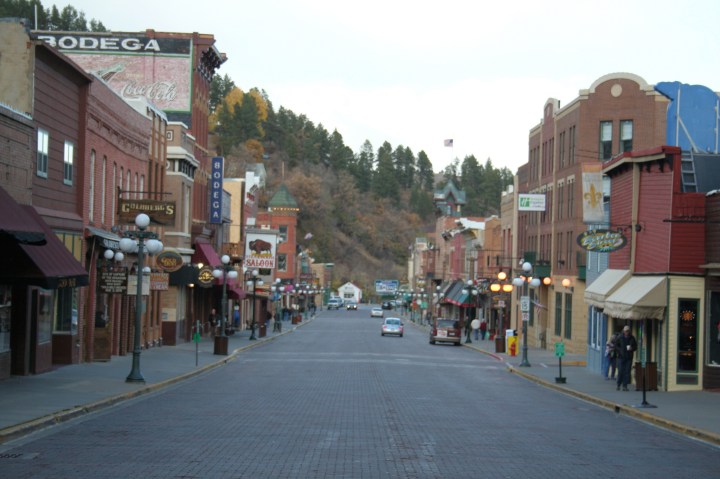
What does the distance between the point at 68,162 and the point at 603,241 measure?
17.0m

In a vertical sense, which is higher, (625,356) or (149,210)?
(149,210)

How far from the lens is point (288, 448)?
1645cm

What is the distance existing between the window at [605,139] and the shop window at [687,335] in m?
25.5

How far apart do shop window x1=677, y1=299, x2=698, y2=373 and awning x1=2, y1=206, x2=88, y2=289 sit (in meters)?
16.9

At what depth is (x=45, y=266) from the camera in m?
25.5

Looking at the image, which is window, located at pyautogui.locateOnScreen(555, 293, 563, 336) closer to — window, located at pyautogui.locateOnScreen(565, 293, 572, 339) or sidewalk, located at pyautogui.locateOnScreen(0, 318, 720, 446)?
window, located at pyautogui.locateOnScreen(565, 293, 572, 339)

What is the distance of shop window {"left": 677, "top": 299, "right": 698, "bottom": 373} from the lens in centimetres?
3066

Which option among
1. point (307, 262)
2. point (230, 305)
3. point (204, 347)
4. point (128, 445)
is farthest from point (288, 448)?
point (307, 262)

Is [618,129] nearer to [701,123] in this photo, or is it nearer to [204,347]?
[701,123]

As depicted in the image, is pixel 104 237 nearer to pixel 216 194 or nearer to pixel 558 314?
pixel 216 194

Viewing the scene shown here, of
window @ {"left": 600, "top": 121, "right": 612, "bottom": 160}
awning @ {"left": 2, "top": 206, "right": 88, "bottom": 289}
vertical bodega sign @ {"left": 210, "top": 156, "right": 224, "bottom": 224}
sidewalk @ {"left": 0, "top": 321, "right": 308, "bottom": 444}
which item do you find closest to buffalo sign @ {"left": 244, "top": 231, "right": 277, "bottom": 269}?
vertical bodega sign @ {"left": 210, "top": 156, "right": 224, "bottom": 224}

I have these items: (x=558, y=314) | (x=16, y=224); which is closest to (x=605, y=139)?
(x=558, y=314)

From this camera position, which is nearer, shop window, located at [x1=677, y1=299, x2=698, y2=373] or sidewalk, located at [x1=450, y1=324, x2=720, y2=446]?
sidewalk, located at [x1=450, y1=324, x2=720, y2=446]

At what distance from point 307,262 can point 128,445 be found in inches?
5872
